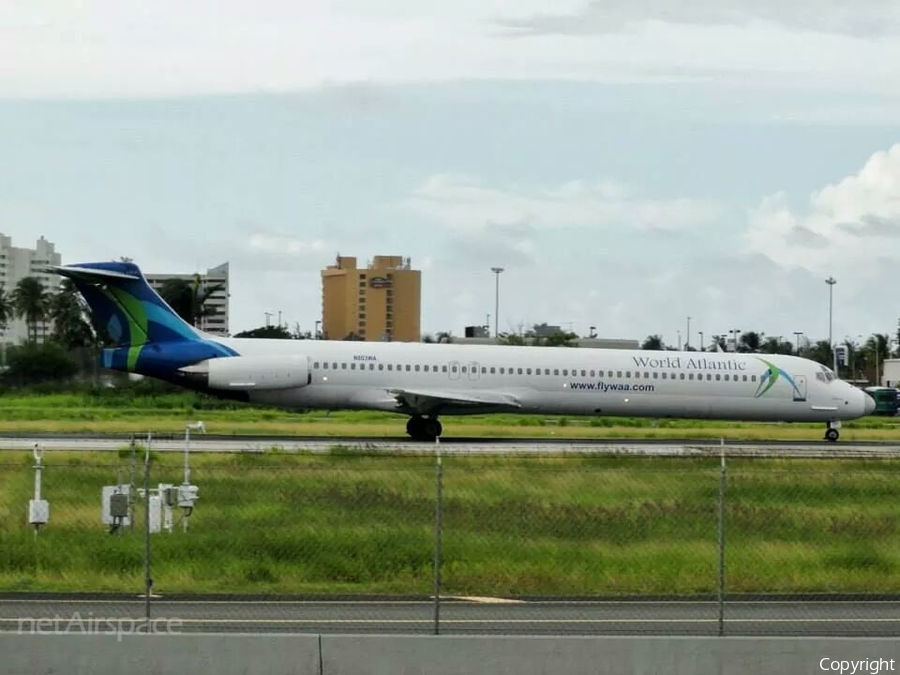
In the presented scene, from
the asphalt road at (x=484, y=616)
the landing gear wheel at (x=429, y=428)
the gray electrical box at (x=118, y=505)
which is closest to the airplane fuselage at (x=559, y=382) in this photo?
the landing gear wheel at (x=429, y=428)

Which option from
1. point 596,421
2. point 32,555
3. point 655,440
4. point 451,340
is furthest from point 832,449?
point 451,340

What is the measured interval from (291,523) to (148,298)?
22.0 metres

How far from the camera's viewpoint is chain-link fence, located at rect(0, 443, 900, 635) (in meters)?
14.8

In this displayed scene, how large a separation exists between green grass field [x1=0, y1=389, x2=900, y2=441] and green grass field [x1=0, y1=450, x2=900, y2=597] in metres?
17.5

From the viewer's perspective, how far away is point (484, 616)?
48.5 ft

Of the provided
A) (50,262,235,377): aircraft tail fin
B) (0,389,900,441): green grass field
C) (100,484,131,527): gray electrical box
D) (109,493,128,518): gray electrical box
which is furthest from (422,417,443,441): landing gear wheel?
(109,493,128,518): gray electrical box

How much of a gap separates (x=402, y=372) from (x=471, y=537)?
21.2 m

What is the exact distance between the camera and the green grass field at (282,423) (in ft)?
144

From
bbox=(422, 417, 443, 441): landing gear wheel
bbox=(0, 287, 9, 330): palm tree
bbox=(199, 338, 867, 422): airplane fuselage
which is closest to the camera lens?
bbox=(422, 417, 443, 441): landing gear wheel

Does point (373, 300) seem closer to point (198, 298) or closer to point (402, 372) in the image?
point (198, 298)

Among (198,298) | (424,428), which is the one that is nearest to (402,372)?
(424,428)

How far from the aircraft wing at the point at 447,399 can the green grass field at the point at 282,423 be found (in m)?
2.77

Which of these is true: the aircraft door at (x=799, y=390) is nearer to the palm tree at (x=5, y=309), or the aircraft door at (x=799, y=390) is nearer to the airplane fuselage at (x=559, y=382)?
the airplane fuselage at (x=559, y=382)

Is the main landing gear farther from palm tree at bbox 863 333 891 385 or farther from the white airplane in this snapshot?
palm tree at bbox 863 333 891 385
